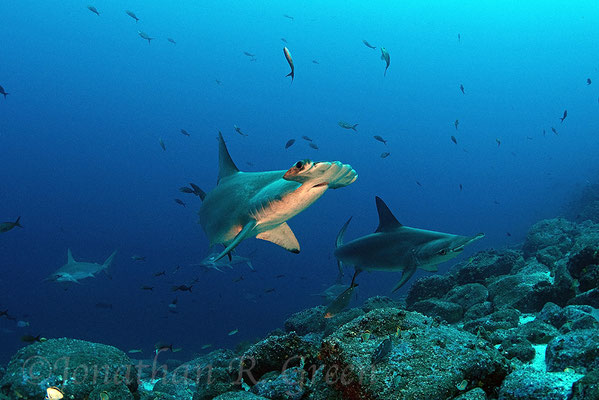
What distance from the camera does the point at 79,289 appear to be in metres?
65.2

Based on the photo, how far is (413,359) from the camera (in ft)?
8.50

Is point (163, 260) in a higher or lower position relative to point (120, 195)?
lower

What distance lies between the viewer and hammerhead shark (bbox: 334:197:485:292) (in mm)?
4480

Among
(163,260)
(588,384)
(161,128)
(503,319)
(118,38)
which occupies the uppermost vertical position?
(588,384)

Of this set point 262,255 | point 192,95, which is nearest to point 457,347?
point 262,255

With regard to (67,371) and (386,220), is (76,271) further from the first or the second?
(386,220)

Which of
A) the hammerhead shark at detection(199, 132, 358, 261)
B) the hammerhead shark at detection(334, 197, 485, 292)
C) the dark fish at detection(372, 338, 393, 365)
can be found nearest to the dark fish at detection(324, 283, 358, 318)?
the hammerhead shark at detection(334, 197, 485, 292)

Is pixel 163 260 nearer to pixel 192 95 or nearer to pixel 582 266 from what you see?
pixel 192 95

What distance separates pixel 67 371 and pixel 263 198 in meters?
3.45

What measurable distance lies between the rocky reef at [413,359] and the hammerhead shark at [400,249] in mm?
888

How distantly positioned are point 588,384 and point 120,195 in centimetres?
11529

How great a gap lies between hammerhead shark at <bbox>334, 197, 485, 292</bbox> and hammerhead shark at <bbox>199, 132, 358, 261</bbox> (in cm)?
117

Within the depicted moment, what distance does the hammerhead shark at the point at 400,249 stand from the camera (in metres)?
4.48

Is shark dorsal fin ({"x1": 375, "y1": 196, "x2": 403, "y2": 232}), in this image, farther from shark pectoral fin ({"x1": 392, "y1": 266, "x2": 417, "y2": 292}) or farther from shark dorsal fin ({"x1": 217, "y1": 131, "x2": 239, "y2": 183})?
shark dorsal fin ({"x1": 217, "y1": 131, "x2": 239, "y2": 183})
